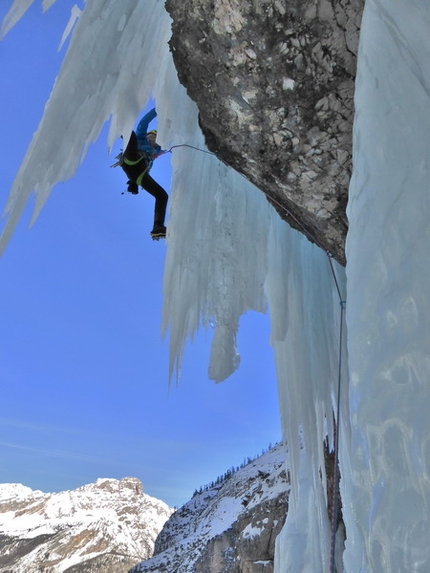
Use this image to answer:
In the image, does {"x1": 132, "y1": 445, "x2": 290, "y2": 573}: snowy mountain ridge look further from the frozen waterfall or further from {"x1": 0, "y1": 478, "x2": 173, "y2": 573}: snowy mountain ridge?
{"x1": 0, "y1": 478, "x2": 173, "y2": 573}: snowy mountain ridge

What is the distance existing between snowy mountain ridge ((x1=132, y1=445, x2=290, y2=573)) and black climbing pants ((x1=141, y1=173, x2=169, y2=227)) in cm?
1385

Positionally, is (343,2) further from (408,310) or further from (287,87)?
(408,310)

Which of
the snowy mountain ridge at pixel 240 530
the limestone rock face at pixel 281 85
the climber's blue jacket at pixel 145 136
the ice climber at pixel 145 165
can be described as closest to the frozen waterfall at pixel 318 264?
the limestone rock face at pixel 281 85

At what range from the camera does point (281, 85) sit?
2.71 metres

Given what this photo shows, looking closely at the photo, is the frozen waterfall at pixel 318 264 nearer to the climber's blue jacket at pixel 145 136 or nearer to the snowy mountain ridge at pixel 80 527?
the climber's blue jacket at pixel 145 136

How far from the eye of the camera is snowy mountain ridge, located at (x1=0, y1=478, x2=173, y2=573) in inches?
2500

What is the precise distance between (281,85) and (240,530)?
62.0 ft

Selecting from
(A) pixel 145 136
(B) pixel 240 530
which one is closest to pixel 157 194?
(A) pixel 145 136

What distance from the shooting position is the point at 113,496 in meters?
132

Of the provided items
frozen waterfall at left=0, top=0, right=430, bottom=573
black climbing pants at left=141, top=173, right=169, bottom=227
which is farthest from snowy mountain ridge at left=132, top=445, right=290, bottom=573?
black climbing pants at left=141, top=173, right=169, bottom=227

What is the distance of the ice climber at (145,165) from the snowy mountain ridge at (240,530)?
1387 centimetres

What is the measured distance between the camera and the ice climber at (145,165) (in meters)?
5.32

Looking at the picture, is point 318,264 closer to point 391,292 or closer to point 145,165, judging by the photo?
point 145,165

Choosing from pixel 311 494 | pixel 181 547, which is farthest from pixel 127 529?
pixel 311 494
